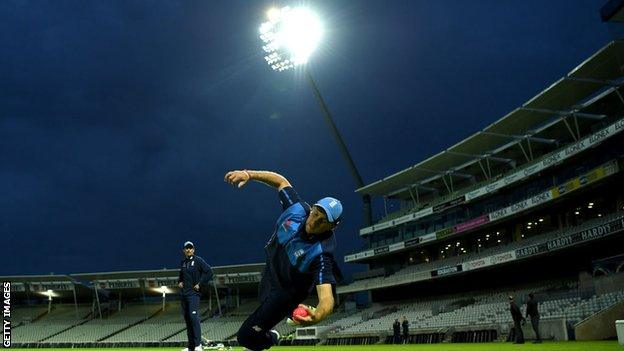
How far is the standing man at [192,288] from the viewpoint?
11359 millimetres

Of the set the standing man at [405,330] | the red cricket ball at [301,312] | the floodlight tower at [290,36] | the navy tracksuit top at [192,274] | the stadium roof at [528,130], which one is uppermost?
the floodlight tower at [290,36]

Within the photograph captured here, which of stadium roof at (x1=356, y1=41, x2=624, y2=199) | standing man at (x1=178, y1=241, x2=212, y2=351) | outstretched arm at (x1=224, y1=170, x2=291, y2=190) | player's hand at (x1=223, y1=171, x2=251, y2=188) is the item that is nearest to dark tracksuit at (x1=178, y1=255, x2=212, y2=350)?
standing man at (x1=178, y1=241, x2=212, y2=351)

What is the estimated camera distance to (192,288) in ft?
38.9

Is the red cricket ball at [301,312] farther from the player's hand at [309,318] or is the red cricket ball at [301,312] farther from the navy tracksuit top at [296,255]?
the navy tracksuit top at [296,255]

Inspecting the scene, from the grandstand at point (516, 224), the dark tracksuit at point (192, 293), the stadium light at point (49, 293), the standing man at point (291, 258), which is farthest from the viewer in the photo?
the stadium light at point (49, 293)

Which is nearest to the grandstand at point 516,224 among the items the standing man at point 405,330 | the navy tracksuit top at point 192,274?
the standing man at point 405,330

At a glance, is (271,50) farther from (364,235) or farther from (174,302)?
(174,302)

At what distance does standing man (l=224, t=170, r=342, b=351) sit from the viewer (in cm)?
529

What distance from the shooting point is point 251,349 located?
616 centimetres

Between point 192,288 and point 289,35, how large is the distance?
96.6ft

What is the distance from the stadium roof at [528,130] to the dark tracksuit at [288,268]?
31.2 m

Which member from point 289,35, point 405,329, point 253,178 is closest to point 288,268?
point 253,178

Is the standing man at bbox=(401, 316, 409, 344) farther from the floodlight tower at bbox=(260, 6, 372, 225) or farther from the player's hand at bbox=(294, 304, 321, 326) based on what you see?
the player's hand at bbox=(294, 304, 321, 326)

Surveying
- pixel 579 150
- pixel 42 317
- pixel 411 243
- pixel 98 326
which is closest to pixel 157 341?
pixel 98 326
